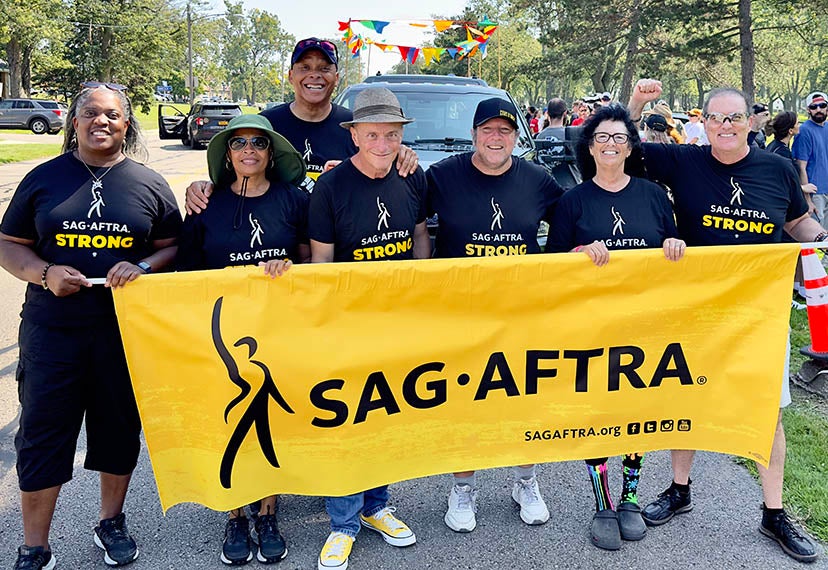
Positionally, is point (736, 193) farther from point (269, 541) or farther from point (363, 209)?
point (269, 541)

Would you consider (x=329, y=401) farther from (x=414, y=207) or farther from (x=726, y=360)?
(x=726, y=360)

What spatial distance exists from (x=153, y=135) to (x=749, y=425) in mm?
34902

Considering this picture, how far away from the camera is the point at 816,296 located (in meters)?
4.03

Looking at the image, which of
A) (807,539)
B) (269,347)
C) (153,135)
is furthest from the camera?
(153,135)

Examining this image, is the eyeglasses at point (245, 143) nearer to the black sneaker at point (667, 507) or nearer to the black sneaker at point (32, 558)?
the black sneaker at point (32, 558)

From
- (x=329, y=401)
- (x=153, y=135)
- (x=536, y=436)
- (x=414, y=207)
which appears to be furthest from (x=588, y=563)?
(x=153, y=135)

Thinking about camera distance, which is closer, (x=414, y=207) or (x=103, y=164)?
(x=103, y=164)

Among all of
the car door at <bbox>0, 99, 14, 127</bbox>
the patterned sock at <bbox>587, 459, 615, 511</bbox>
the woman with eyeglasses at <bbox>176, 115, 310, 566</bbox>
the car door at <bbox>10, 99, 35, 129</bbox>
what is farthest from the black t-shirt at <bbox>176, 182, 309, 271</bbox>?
the car door at <bbox>0, 99, 14, 127</bbox>

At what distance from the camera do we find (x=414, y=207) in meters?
3.20

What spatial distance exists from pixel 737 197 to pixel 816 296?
4.28 ft

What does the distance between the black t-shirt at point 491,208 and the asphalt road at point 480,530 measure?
1.34 metres

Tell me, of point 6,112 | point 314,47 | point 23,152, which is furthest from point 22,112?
point 314,47

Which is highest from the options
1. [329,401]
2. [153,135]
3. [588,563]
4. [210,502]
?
[153,135]

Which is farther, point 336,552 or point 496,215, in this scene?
point 496,215
